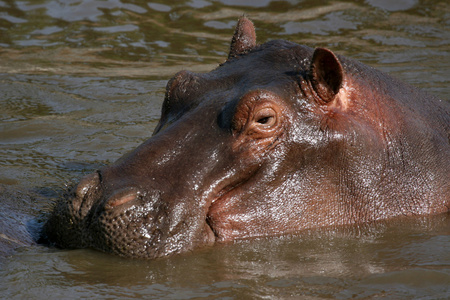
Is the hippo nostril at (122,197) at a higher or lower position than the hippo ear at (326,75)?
lower

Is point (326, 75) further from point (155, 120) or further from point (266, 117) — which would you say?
point (155, 120)

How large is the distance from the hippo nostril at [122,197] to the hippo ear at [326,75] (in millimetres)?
1502

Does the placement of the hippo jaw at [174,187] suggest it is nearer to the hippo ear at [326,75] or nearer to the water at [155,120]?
the water at [155,120]

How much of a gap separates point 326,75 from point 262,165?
80 cm

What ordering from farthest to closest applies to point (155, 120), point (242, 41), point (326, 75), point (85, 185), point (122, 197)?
point (155, 120) < point (242, 41) < point (326, 75) < point (85, 185) < point (122, 197)

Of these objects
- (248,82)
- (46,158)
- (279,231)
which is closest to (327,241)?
(279,231)

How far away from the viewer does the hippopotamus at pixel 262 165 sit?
4.52 meters

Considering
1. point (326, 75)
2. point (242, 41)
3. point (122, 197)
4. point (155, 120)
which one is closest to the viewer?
point (122, 197)

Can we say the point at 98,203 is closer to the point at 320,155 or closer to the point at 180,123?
the point at 180,123

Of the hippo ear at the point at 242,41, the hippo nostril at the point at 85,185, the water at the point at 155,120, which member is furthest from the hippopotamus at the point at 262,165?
the hippo ear at the point at 242,41

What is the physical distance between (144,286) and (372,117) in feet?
7.23

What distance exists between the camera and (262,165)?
4.81 m

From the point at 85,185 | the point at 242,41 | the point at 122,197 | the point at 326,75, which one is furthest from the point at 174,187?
the point at 242,41

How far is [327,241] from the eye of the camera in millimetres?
4949
